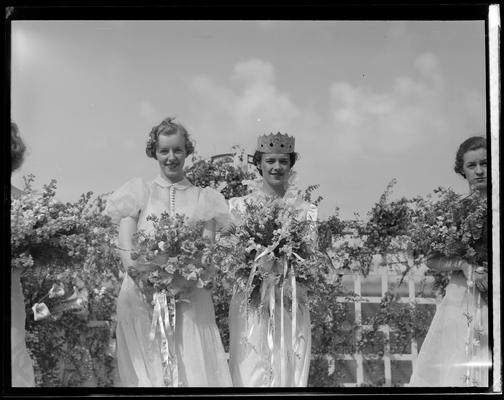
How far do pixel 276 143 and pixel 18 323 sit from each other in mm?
1727

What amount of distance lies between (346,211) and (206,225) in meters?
0.78

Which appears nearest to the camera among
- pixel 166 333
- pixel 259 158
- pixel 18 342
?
pixel 18 342

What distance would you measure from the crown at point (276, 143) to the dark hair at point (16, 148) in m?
1.30

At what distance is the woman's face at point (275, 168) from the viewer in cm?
782

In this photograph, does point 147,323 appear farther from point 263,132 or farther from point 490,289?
point 490,289

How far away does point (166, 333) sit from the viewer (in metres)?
7.70

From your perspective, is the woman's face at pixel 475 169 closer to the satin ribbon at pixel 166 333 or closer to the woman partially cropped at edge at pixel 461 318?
the woman partially cropped at edge at pixel 461 318

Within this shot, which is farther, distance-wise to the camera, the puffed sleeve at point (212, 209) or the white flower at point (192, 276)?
the puffed sleeve at point (212, 209)

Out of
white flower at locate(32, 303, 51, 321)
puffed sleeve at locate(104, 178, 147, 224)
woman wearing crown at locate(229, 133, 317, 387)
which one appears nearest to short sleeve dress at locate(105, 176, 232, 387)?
puffed sleeve at locate(104, 178, 147, 224)

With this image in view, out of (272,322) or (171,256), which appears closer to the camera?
(171,256)

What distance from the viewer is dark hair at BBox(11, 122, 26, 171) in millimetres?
7625

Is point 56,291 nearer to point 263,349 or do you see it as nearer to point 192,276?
point 192,276

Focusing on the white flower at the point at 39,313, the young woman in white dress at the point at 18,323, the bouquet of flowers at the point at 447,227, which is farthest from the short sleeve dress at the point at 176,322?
the bouquet of flowers at the point at 447,227

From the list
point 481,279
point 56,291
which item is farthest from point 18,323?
point 481,279
